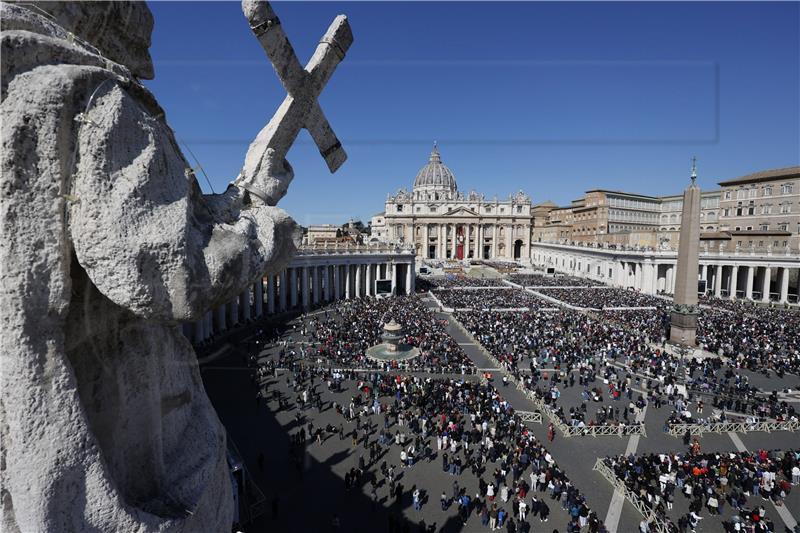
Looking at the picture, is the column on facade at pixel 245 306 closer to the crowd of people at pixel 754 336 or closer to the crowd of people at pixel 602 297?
the crowd of people at pixel 602 297

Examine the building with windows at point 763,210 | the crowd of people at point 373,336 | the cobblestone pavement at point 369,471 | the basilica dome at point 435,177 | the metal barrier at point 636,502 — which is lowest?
the cobblestone pavement at point 369,471

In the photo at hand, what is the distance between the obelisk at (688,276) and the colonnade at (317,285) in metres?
27.8

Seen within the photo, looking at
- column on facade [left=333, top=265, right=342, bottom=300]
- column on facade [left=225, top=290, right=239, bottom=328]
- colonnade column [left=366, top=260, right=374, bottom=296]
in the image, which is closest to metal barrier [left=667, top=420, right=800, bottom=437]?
column on facade [left=225, top=290, right=239, bottom=328]

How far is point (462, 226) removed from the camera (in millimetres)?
110625

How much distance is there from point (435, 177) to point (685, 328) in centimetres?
10940

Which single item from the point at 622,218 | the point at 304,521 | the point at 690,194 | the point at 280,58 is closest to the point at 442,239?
the point at 622,218

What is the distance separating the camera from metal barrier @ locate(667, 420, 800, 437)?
17.3m

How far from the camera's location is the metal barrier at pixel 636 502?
11312mm

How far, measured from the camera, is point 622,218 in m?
92.2

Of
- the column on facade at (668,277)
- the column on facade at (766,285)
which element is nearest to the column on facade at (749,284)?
the column on facade at (766,285)

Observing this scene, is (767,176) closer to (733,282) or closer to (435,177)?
(733,282)

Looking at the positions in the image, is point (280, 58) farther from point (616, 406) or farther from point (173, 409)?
point (616, 406)

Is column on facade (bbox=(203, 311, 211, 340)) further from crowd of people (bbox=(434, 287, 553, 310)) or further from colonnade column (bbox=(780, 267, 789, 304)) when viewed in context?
colonnade column (bbox=(780, 267, 789, 304))

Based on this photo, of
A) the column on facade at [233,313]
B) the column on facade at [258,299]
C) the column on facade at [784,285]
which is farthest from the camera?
the column on facade at [784,285]
